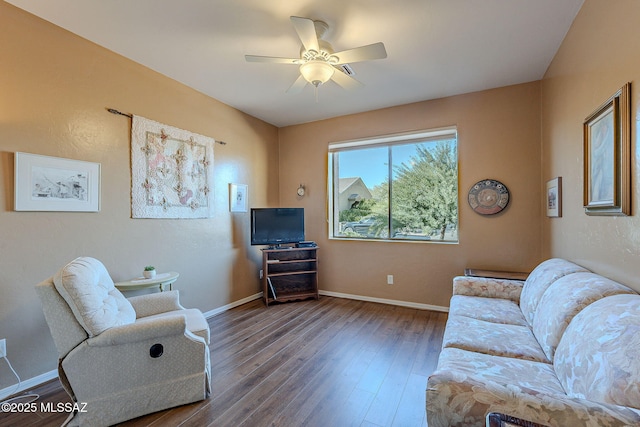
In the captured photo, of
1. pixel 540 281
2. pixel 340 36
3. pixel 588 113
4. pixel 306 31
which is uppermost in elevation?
pixel 340 36

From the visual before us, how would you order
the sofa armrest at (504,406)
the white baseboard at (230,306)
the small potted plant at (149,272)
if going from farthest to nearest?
the white baseboard at (230,306) < the small potted plant at (149,272) < the sofa armrest at (504,406)

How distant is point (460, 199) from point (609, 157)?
1857 mm

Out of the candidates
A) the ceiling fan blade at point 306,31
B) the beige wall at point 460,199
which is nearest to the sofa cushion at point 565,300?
the beige wall at point 460,199

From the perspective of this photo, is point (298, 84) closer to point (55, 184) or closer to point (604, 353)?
point (55, 184)

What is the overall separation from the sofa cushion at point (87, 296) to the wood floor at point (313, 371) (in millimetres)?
637

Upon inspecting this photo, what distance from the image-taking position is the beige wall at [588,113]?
1.37 meters

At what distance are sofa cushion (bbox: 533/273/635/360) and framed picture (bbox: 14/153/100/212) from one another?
3377 mm

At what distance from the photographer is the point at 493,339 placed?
5.69ft

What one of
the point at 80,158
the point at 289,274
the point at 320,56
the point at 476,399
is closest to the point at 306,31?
the point at 320,56

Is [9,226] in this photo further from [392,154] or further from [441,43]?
[392,154]

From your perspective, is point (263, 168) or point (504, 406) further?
point (263, 168)

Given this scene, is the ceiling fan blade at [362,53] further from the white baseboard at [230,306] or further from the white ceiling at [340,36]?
the white baseboard at [230,306]

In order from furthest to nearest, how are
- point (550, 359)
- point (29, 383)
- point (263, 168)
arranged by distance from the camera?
point (263, 168) < point (29, 383) < point (550, 359)

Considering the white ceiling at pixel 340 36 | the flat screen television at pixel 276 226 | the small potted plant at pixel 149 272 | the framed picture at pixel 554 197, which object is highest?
the white ceiling at pixel 340 36
